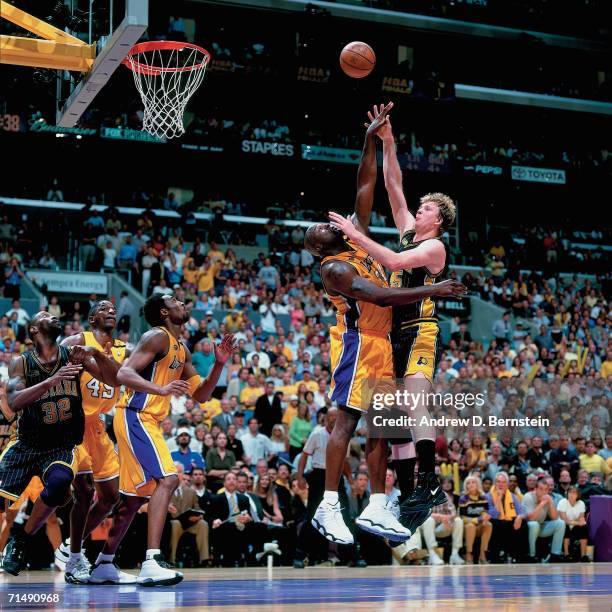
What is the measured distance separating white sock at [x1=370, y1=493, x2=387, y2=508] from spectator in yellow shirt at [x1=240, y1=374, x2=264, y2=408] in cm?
789

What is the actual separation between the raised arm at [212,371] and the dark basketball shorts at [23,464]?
1.12 m

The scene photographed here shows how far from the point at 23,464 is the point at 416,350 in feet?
10.2

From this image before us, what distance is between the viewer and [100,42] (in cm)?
808

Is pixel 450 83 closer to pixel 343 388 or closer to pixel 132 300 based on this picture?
pixel 132 300

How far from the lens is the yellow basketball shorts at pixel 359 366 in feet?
22.4

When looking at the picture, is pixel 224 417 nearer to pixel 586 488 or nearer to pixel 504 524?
pixel 504 524

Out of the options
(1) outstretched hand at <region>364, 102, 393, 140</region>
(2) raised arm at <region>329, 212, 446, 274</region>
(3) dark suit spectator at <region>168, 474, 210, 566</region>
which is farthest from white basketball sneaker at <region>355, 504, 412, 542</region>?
(3) dark suit spectator at <region>168, 474, 210, 566</region>

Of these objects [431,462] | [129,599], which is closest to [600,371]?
[431,462]

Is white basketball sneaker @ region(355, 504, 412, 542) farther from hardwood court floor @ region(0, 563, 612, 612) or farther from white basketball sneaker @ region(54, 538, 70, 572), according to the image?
white basketball sneaker @ region(54, 538, 70, 572)

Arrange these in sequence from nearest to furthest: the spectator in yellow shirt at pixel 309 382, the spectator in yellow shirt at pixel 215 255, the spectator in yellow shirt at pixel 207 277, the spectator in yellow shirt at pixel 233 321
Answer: the spectator in yellow shirt at pixel 309 382
the spectator in yellow shirt at pixel 233 321
the spectator in yellow shirt at pixel 207 277
the spectator in yellow shirt at pixel 215 255

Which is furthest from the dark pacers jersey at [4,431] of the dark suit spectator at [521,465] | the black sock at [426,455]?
the dark suit spectator at [521,465]

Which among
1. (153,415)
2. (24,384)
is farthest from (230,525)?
(24,384)

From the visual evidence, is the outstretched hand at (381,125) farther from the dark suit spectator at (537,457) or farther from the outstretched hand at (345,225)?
the dark suit spectator at (537,457)

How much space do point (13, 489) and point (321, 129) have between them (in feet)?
73.3
